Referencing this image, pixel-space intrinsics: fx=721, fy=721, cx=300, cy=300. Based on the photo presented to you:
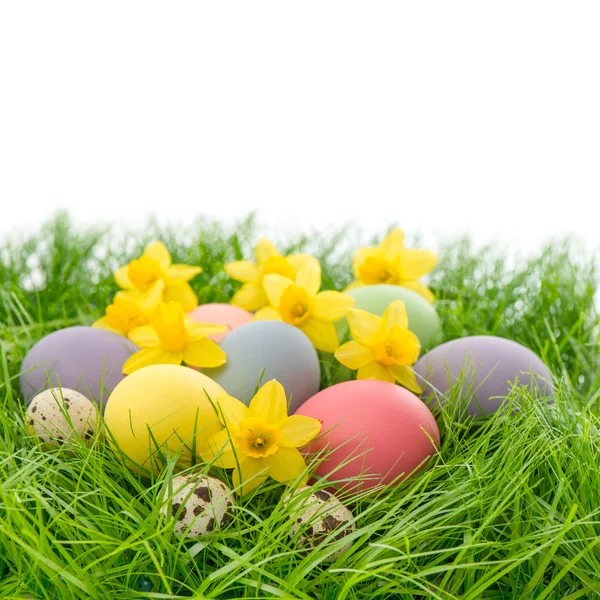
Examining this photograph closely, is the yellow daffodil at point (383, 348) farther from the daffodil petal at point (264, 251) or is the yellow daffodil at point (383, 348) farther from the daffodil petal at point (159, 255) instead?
the daffodil petal at point (159, 255)

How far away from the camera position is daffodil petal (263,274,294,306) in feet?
3.95

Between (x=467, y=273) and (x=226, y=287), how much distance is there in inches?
24.3

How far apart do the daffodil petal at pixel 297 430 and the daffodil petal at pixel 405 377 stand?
224mm

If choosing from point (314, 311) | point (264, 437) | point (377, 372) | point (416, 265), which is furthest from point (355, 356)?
point (416, 265)

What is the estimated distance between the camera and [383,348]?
1032 mm

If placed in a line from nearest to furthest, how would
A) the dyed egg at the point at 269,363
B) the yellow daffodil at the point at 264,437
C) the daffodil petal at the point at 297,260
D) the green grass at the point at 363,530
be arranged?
the green grass at the point at 363,530
the yellow daffodil at the point at 264,437
the dyed egg at the point at 269,363
the daffodil petal at the point at 297,260

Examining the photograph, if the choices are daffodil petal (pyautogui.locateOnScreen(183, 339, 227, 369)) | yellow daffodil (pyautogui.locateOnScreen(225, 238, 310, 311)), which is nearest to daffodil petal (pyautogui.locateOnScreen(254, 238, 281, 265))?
yellow daffodil (pyautogui.locateOnScreen(225, 238, 310, 311))

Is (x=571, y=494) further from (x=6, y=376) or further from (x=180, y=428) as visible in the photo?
(x=6, y=376)

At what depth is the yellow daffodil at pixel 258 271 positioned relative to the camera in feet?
4.32

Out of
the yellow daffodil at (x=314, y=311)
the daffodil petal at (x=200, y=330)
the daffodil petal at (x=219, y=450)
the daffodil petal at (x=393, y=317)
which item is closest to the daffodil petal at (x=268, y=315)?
the yellow daffodil at (x=314, y=311)

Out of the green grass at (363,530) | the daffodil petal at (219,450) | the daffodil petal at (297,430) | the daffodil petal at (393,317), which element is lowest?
the green grass at (363,530)

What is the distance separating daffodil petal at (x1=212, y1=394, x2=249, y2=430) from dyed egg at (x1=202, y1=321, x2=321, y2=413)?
5.2 inches

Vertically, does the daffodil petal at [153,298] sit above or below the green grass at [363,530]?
above

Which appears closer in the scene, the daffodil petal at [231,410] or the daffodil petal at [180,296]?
the daffodil petal at [231,410]
